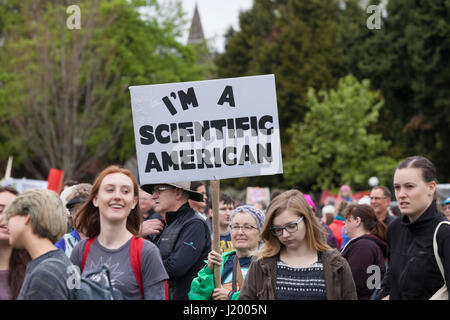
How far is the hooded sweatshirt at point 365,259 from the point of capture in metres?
6.78

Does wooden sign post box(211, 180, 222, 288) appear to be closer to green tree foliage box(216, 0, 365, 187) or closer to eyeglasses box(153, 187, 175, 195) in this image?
eyeglasses box(153, 187, 175, 195)

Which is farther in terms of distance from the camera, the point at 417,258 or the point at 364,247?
the point at 364,247

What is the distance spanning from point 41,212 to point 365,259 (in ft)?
11.9

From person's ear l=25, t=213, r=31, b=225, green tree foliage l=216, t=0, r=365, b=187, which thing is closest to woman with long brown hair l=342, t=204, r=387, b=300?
person's ear l=25, t=213, r=31, b=225

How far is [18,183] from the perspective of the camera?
17609 mm

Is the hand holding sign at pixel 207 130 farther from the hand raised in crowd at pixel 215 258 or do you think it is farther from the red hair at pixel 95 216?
the red hair at pixel 95 216

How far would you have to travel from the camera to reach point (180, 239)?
6012 millimetres

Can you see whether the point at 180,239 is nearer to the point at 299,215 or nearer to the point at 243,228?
the point at 243,228

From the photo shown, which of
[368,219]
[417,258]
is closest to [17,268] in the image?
[417,258]

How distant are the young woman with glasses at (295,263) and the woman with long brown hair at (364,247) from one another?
184 centimetres

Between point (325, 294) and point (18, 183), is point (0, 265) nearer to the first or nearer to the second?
point (325, 294)

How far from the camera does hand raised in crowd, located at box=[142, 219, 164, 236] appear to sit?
629cm
